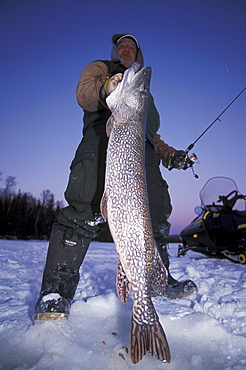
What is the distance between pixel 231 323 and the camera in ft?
6.94

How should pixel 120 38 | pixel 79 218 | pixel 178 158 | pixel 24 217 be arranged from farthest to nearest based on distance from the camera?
pixel 24 217, pixel 120 38, pixel 178 158, pixel 79 218

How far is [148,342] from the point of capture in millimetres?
1519

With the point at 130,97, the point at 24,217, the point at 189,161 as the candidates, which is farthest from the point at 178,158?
the point at 24,217

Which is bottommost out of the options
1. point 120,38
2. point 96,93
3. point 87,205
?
point 87,205

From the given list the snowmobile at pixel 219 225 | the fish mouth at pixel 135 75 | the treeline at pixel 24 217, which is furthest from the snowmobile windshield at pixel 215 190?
the treeline at pixel 24 217

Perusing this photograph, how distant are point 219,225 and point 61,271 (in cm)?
442

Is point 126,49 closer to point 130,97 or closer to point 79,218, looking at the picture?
point 130,97

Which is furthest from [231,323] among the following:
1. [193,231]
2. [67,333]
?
[193,231]

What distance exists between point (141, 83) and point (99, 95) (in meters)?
0.44

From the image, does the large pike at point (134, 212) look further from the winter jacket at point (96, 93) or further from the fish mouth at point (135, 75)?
the winter jacket at point (96, 93)

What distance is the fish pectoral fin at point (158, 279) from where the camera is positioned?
1.86 meters

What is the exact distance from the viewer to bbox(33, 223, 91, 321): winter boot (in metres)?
2.00

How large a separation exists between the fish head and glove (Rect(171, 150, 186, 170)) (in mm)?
1526

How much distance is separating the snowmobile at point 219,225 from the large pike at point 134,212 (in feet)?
12.7
